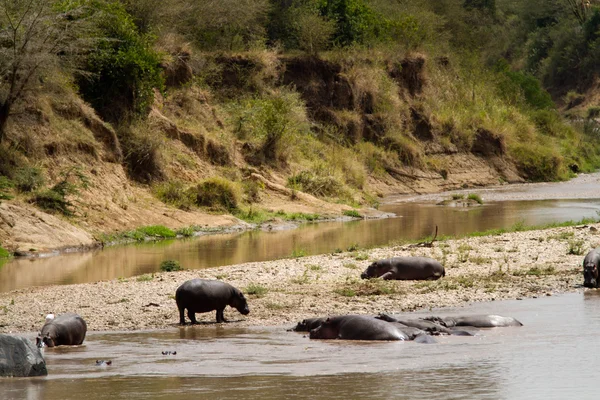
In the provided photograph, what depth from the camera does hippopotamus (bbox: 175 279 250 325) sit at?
591 inches

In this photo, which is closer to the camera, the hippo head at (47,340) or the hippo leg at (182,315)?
the hippo head at (47,340)

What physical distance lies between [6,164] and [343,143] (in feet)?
69.3

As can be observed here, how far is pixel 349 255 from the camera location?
22.3 metres

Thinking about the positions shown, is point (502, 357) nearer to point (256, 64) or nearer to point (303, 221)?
point (303, 221)

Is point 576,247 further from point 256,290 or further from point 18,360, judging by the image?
point 18,360

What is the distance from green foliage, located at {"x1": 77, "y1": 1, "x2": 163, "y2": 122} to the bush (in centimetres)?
425

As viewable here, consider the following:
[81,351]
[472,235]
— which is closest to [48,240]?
[472,235]

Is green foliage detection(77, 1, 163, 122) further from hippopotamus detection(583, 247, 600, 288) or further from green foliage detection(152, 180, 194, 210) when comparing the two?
hippopotamus detection(583, 247, 600, 288)

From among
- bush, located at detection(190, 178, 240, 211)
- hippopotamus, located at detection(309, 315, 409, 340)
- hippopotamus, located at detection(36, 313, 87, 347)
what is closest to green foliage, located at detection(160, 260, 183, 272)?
hippopotamus, located at detection(36, 313, 87, 347)

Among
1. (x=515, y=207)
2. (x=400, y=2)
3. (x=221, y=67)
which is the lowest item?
(x=515, y=207)

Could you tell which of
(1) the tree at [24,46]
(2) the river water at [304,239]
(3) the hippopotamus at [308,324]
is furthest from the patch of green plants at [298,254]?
(1) the tree at [24,46]

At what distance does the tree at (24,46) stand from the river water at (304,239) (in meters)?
5.95

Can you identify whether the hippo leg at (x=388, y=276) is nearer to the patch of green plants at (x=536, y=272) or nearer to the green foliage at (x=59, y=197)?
the patch of green plants at (x=536, y=272)

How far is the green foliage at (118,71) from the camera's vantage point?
34.8m
